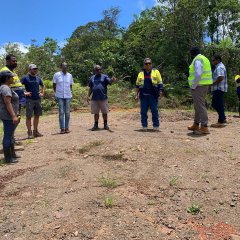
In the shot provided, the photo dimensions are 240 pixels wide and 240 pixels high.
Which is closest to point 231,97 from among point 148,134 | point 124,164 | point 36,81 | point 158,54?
point 158,54

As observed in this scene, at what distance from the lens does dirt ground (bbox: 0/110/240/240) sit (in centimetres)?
395

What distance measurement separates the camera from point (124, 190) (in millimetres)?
4863

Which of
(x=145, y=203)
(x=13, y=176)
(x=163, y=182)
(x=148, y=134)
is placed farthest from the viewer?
(x=148, y=134)

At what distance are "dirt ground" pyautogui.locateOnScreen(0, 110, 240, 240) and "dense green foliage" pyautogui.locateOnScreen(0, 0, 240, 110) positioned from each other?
916 centimetres

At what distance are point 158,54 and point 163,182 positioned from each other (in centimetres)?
1501

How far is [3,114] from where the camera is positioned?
20.6 ft

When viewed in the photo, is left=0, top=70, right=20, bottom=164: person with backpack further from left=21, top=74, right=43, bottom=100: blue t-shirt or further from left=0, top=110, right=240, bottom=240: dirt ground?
left=21, top=74, right=43, bottom=100: blue t-shirt

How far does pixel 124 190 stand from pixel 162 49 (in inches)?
→ 596

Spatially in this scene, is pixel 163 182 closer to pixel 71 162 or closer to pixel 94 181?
pixel 94 181

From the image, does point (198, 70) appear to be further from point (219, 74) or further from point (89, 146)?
point (89, 146)

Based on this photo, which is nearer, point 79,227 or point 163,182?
point 79,227

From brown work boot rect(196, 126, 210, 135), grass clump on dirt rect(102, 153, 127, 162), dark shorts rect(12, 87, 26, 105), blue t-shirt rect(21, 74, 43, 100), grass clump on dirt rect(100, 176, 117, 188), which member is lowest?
grass clump on dirt rect(100, 176, 117, 188)

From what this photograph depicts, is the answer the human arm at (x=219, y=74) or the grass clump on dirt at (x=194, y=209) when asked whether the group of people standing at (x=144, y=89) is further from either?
the grass clump on dirt at (x=194, y=209)

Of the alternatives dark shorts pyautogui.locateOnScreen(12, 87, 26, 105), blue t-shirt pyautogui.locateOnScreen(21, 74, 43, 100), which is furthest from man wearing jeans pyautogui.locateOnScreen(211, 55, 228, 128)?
dark shorts pyautogui.locateOnScreen(12, 87, 26, 105)
